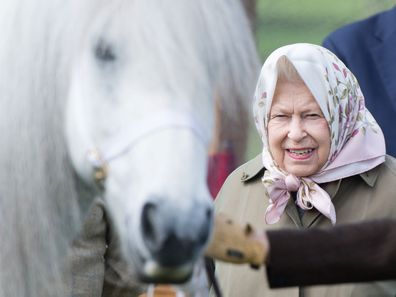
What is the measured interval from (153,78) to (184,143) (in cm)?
16

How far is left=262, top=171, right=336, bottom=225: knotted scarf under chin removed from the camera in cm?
372

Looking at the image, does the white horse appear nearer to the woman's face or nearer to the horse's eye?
the horse's eye

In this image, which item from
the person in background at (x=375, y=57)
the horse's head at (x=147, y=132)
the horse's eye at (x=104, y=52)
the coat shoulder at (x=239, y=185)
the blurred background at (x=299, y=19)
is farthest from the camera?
the blurred background at (x=299, y=19)

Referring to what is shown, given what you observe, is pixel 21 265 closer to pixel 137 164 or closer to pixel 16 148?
pixel 16 148

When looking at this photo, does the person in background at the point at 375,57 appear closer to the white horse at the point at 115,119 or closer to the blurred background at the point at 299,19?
the white horse at the point at 115,119

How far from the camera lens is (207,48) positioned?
2.54 meters

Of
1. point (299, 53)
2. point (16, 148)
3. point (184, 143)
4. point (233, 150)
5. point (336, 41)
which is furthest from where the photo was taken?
point (233, 150)

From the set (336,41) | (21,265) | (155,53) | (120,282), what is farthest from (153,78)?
(336,41)

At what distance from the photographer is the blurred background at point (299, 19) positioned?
7.75 meters

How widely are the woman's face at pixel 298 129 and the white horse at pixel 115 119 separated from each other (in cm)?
102

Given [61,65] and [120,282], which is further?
[120,282]

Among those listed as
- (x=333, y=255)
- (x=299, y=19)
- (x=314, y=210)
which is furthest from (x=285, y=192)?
(x=299, y=19)

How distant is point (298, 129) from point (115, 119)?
4.38ft

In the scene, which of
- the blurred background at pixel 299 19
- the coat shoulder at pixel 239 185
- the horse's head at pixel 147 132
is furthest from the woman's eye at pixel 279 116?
the blurred background at pixel 299 19
